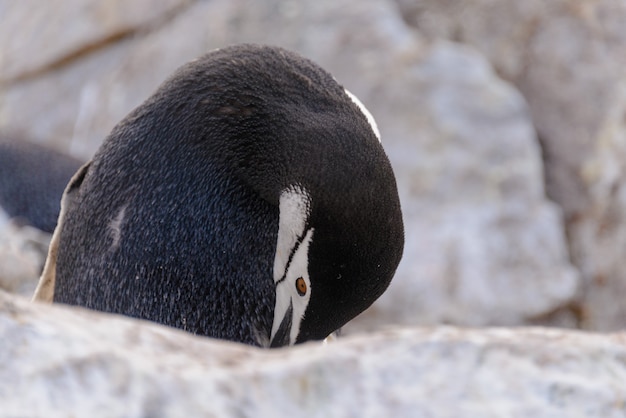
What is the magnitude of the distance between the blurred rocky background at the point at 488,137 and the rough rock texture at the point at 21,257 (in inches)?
0.9

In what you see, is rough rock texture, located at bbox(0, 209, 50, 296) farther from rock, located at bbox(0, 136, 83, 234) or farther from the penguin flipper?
the penguin flipper

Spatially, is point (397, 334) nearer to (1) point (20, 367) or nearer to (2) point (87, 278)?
(1) point (20, 367)

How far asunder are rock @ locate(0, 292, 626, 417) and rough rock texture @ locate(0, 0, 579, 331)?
272 centimetres

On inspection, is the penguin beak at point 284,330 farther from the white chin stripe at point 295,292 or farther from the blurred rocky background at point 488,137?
the blurred rocky background at point 488,137

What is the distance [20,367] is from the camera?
0.67 m

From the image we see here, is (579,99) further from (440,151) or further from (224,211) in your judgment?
(224,211)

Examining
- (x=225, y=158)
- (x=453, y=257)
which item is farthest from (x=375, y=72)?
(x=225, y=158)

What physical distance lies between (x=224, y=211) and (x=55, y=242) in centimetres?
44

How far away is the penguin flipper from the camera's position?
1884 millimetres

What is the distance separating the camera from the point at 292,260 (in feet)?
5.52

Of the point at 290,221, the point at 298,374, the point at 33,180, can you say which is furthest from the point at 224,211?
the point at 33,180

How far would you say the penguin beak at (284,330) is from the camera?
1.70 m

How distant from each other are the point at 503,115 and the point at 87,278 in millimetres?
2276

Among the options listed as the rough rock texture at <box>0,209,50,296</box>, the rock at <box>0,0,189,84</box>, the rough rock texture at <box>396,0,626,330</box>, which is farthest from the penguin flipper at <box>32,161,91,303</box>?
the rock at <box>0,0,189,84</box>
